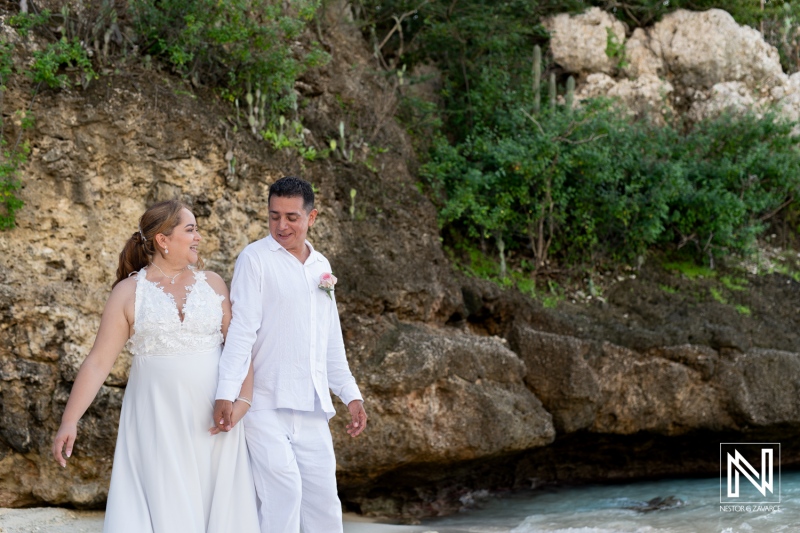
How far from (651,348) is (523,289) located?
1.53 m

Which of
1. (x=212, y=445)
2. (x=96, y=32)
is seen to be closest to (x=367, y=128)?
(x=96, y=32)

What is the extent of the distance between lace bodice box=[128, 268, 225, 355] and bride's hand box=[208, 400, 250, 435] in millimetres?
321

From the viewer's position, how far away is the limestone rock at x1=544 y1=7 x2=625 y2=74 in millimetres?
12523

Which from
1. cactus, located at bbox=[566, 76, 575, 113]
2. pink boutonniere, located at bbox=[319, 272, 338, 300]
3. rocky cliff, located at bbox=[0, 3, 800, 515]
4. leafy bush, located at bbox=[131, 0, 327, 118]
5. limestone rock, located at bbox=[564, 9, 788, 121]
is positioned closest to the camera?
pink boutonniere, located at bbox=[319, 272, 338, 300]

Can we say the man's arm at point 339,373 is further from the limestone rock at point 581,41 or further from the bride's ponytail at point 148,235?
the limestone rock at point 581,41

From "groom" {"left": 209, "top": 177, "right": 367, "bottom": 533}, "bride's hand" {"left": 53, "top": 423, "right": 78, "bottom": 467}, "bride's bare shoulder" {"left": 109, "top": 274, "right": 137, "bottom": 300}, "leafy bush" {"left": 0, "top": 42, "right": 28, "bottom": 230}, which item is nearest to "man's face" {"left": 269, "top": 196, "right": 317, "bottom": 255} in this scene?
"groom" {"left": 209, "top": 177, "right": 367, "bottom": 533}

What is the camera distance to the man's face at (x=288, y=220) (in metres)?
4.62

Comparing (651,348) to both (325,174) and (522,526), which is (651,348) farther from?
(325,174)

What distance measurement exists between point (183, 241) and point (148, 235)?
0.18 m

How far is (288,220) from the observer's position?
4656mm

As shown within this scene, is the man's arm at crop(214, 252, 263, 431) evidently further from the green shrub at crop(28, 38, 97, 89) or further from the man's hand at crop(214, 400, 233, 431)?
the green shrub at crop(28, 38, 97, 89)

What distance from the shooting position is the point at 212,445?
4273 mm

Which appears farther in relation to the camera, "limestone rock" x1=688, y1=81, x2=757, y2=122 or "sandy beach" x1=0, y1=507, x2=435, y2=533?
"limestone rock" x1=688, y1=81, x2=757, y2=122

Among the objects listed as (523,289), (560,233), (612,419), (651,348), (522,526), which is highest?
(560,233)
